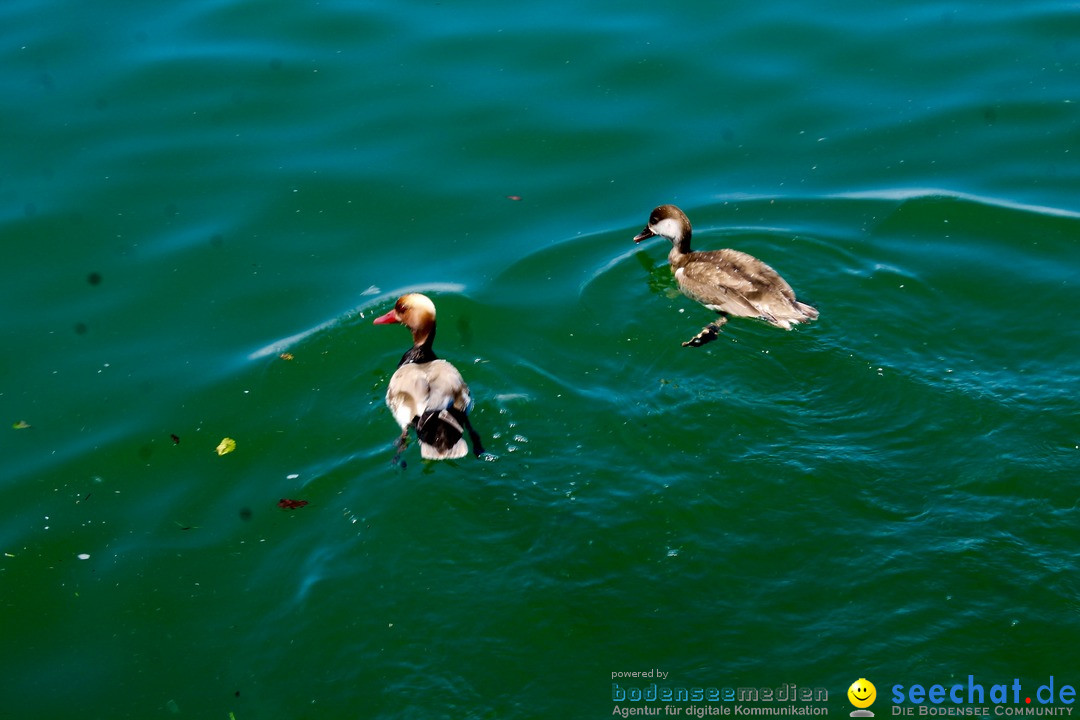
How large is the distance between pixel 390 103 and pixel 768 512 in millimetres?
8623

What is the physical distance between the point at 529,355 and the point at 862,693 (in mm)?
4647

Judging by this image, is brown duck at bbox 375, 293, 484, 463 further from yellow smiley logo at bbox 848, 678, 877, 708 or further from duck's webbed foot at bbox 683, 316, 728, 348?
yellow smiley logo at bbox 848, 678, 877, 708

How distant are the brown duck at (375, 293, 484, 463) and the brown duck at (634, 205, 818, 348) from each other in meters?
2.27

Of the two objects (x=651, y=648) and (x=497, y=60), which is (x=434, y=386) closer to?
(x=651, y=648)

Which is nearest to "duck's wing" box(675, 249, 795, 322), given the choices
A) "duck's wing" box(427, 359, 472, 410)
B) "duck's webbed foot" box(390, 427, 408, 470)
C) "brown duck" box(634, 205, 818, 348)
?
"brown duck" box(634, 205, 818, 348)

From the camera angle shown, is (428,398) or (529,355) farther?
(529,355)

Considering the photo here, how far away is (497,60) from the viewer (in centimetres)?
1523

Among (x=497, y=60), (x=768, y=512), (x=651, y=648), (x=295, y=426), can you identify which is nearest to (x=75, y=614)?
(x=295, y=426)

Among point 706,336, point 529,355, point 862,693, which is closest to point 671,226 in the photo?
point 706,336

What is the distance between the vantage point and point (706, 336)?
34.0ft

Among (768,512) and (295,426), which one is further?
(295,426)

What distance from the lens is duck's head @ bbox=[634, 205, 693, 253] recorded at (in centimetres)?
1176

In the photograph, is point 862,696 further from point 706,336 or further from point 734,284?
point 734,284

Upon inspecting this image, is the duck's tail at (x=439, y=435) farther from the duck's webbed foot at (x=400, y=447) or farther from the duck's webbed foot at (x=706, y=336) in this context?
the duck's webbed foot at (x=706, y=336)
